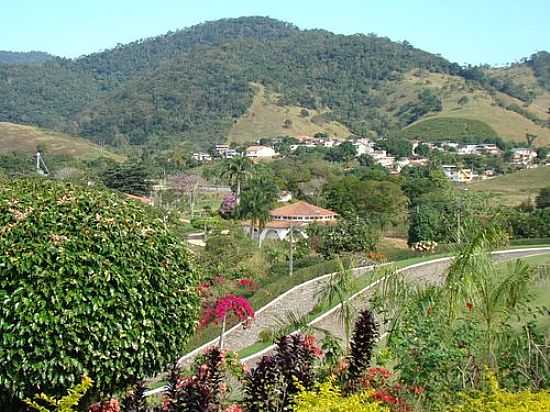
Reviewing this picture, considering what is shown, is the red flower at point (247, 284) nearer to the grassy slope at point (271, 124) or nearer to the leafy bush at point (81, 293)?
the leafy bush at point (81, 293)

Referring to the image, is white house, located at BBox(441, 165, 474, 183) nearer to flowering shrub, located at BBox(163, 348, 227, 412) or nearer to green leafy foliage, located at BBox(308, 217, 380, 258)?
green leafy foliage, located at BBox(308, 217, 380, 258)

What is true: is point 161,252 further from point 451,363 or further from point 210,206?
point 210,206

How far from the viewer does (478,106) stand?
10181cm

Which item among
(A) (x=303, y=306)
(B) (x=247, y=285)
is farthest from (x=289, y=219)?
(A) (x=303, y=306)

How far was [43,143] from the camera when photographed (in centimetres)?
8156

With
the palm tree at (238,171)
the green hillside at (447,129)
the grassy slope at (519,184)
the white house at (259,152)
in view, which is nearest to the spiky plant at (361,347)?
the palm tree at (238,171)

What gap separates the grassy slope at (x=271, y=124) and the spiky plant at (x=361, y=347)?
91126 mm

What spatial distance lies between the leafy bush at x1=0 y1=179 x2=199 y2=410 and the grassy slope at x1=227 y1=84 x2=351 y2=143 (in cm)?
9089

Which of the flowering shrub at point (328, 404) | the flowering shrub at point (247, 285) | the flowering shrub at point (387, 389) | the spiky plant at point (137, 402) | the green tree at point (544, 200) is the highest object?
the flowering shrub at point (328, 404)

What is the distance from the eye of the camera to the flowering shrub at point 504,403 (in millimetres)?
3941

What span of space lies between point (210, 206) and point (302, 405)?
44861mm

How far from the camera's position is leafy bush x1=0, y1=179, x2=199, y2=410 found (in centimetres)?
480

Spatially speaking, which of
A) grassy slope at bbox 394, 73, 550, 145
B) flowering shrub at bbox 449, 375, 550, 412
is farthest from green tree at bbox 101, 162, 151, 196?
grassy slope at bbox 394, 73, 550, 145

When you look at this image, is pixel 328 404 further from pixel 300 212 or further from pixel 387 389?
pixel 300 212
